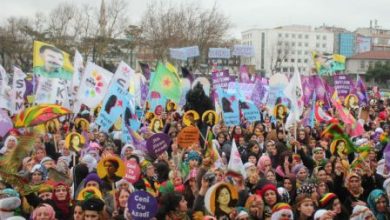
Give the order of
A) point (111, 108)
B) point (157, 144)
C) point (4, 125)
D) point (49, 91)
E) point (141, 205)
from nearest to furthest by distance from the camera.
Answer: point (141, 205) < point (157, 144) < point (111, 108) < point (4, 125) < point (49, 91)

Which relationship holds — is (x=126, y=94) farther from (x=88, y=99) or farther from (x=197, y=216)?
(x=197, y=216)

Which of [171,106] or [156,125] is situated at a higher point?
[171,106]

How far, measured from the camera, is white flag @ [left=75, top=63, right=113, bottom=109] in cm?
1244

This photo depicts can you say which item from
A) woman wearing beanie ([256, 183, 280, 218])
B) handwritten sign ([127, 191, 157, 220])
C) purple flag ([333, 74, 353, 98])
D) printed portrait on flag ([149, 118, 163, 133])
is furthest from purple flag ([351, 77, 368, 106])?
handwritten sign ([127, 191, 157, 220])

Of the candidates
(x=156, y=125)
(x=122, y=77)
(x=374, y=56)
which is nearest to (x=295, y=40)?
(x=374, y=56)

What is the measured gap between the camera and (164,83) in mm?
14469

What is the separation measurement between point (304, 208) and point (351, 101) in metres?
12.4

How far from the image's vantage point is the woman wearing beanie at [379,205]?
253 inches

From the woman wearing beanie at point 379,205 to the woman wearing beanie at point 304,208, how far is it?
746 mm

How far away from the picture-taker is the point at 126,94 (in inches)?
437

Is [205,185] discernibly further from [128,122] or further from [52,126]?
[52,126]

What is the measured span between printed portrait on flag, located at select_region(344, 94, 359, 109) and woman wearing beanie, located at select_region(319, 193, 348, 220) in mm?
11612

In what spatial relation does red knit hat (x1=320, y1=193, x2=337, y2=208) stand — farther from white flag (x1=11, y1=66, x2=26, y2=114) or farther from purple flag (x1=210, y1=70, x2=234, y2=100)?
purple flag (x1=210, y1=70, x2=234, y2=100)

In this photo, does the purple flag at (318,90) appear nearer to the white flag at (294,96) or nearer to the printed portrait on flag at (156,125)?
the white flag at (294,96)
